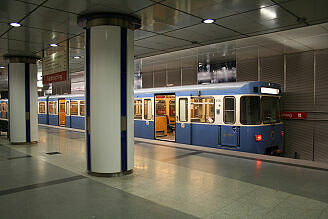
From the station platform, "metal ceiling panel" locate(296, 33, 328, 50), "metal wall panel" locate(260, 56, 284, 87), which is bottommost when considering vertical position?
the station platform

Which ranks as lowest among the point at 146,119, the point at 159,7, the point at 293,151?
the point at 293,151

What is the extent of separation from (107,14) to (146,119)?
23.5 ft

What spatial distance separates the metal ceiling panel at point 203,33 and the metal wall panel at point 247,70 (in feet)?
19.9

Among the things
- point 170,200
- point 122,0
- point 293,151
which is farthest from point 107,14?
point 293,151

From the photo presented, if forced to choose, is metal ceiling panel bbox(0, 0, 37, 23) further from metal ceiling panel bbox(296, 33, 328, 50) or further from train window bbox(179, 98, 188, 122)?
metal ceiling panel bbox(296, 33, 328, 50)

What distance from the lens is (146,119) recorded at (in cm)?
1273

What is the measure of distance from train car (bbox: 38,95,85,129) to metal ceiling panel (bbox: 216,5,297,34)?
13.3 m

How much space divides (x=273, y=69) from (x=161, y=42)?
22.2ft

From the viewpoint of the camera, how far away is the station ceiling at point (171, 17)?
5367 mm

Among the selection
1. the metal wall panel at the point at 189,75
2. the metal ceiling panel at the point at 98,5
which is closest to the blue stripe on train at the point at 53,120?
the metal wall panel at the point at 189,75

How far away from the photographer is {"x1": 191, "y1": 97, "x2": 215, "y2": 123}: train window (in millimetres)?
9961

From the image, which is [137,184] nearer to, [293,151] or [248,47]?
[248,47]

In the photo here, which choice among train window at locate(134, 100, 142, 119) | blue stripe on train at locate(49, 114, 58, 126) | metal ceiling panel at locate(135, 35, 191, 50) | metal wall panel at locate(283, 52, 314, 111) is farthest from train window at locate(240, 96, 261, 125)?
blue stripe on train at locate(49, 114, 58, 126)

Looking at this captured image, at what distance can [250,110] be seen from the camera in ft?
29.5
